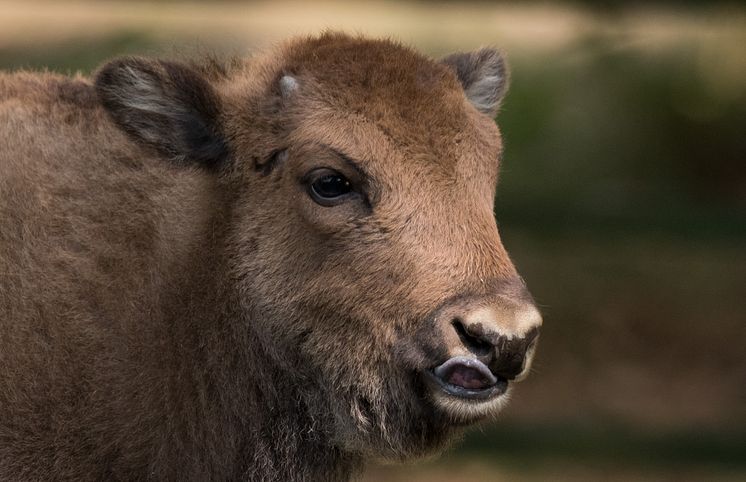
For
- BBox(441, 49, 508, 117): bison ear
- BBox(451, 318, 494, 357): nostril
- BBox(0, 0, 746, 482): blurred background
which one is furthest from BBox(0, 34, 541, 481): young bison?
BBox(0, 0, 746, 482): blurred background

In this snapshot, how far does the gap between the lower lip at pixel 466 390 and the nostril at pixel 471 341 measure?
0.24 metres

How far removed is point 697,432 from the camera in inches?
545

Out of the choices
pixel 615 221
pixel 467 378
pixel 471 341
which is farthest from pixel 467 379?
pixel 615 221

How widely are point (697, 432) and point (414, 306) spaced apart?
26.8 feet

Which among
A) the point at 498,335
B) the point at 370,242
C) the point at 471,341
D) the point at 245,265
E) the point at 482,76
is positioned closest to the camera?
the point at 498,335

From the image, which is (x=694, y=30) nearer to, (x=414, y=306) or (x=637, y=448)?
(x=637, y=448)

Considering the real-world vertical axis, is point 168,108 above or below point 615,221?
above

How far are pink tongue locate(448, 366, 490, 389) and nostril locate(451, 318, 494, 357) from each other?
11 centimetres

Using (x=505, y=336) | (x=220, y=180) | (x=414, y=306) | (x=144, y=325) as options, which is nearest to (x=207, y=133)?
(x=220, y=180)

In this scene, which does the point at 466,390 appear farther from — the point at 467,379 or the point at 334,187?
the point at 334,187

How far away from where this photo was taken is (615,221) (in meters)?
13.9

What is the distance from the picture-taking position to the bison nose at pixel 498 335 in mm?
6281

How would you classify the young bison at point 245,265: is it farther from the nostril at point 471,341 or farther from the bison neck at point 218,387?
the nostril at point 471,341

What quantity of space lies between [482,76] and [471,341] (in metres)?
2.43
